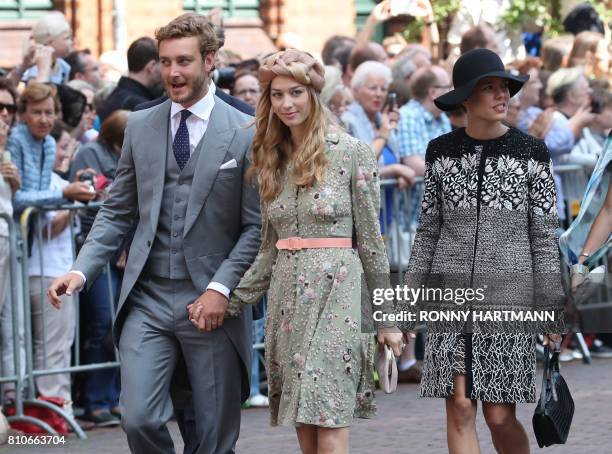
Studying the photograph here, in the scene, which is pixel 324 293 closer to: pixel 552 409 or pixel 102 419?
pixel 552 409

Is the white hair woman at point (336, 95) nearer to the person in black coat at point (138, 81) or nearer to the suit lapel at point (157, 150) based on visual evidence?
the person in black coat at point (138, 81)

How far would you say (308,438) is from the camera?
7109mm

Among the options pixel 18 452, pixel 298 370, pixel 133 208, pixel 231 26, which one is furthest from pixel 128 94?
pixel 231 26

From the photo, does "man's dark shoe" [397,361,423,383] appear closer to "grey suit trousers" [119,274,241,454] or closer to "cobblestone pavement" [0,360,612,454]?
"cobblestone pavement" [0,360,612,454]

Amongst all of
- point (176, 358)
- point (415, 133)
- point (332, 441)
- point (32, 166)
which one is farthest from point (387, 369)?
point (415, 133)

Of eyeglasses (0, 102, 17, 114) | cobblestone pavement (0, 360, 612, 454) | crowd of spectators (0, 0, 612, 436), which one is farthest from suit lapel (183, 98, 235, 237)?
eyeglasses (0, 102, 17, 114)

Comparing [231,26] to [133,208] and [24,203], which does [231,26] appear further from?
[133,208]

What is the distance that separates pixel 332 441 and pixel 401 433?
3.23m

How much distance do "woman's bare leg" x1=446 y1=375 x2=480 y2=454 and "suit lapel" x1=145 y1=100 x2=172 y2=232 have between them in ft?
4.82

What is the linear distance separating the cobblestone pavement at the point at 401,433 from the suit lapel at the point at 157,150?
2694 millimetres

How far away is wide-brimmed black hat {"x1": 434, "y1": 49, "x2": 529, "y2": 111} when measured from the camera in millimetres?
7230

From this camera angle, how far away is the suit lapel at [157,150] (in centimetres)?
721

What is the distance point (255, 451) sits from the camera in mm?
9539

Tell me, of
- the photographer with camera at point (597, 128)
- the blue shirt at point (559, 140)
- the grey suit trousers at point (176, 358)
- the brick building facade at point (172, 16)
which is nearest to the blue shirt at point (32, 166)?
the grey suit trousers at point (176, 358)
